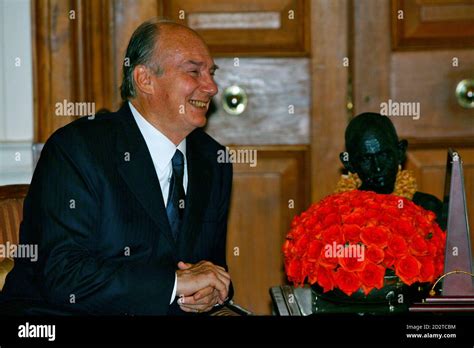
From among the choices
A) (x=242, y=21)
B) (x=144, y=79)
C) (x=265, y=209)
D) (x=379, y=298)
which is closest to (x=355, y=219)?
(x=379, y=298)

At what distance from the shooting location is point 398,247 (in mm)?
1577

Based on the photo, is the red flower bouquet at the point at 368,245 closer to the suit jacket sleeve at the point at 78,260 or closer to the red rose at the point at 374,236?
the red rose at the point at 374,236

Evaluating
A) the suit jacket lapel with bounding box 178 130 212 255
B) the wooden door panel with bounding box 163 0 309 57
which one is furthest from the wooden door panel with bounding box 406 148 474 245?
the suit jacket lapel with bounding box 178 130 212 255

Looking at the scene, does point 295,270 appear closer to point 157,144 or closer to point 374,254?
point 374,254

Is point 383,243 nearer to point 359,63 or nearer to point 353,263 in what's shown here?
point 353,263

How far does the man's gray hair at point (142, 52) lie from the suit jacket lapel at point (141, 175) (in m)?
0.16

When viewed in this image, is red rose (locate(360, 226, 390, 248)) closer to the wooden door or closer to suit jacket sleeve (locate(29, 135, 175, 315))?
suit jacket sleeve (locate(29, 135, 175, 315))

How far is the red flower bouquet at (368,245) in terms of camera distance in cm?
157

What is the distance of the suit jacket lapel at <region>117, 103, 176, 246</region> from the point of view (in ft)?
6.15

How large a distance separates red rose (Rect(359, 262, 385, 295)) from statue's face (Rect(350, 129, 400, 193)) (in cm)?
45

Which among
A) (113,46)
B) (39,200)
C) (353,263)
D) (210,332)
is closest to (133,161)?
(39,200)

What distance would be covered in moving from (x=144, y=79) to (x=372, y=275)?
77 cm

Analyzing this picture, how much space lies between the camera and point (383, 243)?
61.7 inches

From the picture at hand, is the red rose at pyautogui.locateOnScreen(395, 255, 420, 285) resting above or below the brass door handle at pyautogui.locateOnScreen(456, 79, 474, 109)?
below
